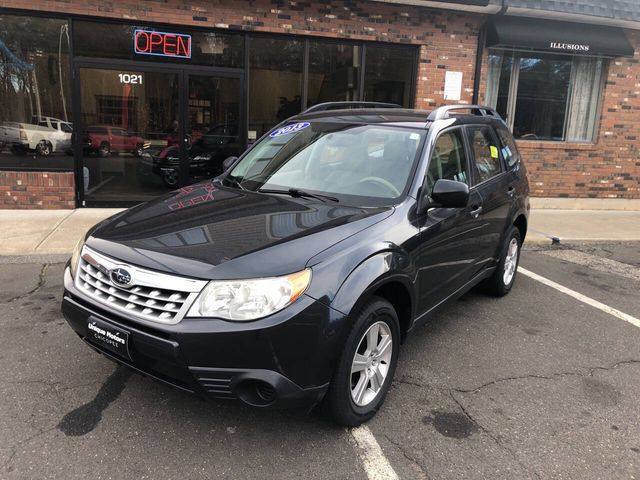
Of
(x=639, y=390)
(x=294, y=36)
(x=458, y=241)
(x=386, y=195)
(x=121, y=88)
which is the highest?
(x=294, y=36)

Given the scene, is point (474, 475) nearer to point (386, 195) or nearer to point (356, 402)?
point (356, 402)

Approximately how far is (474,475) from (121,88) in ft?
27.2

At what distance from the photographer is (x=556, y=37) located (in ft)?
32.8

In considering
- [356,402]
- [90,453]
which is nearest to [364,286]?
[356,402]

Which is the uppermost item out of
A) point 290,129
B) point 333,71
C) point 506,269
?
point 333,71

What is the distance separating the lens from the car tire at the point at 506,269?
16.4 feet

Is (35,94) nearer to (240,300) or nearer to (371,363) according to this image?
(240,300)

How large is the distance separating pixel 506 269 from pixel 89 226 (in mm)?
5616

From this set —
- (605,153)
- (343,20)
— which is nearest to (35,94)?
(343,20)

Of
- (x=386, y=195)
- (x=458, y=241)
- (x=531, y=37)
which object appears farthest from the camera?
(x=531, y=37)

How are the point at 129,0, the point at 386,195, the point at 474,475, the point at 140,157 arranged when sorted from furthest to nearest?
the point at 140,157, the point at 129,0, the point at 386,195, the point at 474,475

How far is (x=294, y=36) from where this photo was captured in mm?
9297

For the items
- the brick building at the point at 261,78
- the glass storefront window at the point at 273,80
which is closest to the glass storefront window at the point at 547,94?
the brick building at the point at 261,78

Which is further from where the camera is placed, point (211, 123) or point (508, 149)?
point (211, 123)
